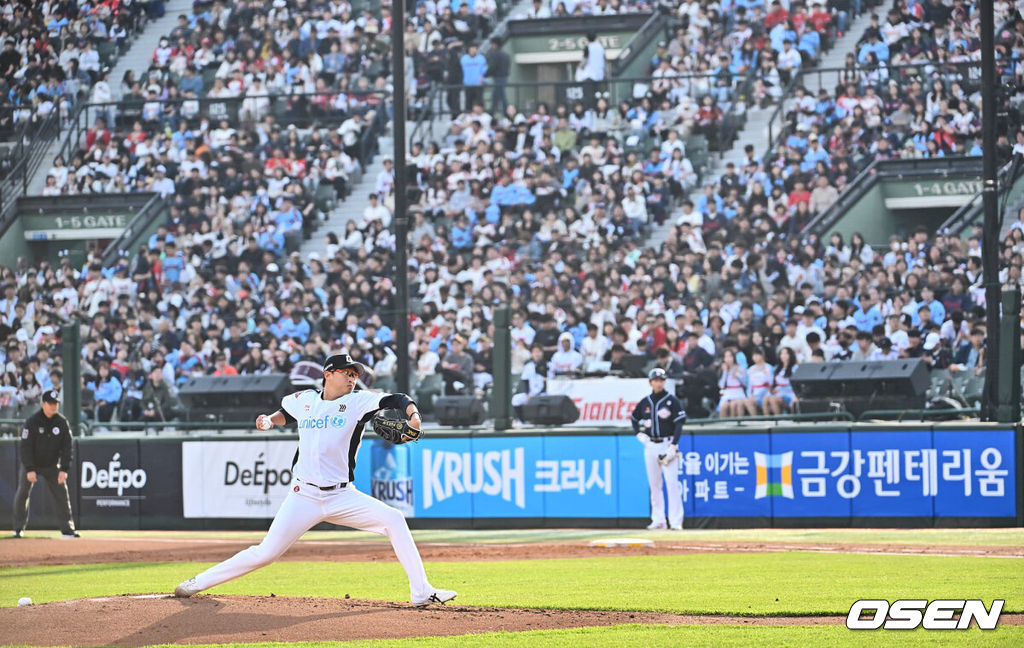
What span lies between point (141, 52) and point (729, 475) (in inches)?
934

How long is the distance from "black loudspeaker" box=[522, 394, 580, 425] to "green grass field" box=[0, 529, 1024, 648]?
3.34 meters

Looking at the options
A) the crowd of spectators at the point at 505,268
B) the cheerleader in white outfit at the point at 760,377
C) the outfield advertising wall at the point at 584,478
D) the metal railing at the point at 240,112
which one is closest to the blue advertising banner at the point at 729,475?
the outfield advertising wall at the point at 584,478

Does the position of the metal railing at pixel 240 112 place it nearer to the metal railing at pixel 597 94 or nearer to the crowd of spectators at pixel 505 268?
the crowd of spectators at pixel 505 268

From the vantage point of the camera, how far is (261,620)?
32.2 ft

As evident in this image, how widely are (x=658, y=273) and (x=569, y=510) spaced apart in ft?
20.4

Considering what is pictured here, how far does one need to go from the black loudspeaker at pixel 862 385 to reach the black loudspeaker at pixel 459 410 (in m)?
4.52

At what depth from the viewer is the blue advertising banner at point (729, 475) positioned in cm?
1850

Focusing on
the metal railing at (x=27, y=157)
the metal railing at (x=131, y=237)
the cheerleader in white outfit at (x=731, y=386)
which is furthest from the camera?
the metal railing at (x=27, y=157)

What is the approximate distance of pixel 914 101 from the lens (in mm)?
26938

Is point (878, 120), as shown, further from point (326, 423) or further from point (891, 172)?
point (326, 423)

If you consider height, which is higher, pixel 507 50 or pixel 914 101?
pixel 507 50

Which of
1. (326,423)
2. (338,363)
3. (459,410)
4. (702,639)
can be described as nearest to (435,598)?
(326,423)

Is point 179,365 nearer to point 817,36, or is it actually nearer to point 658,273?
point 658,273

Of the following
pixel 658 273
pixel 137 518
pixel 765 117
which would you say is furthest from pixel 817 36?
pixel 137 518
